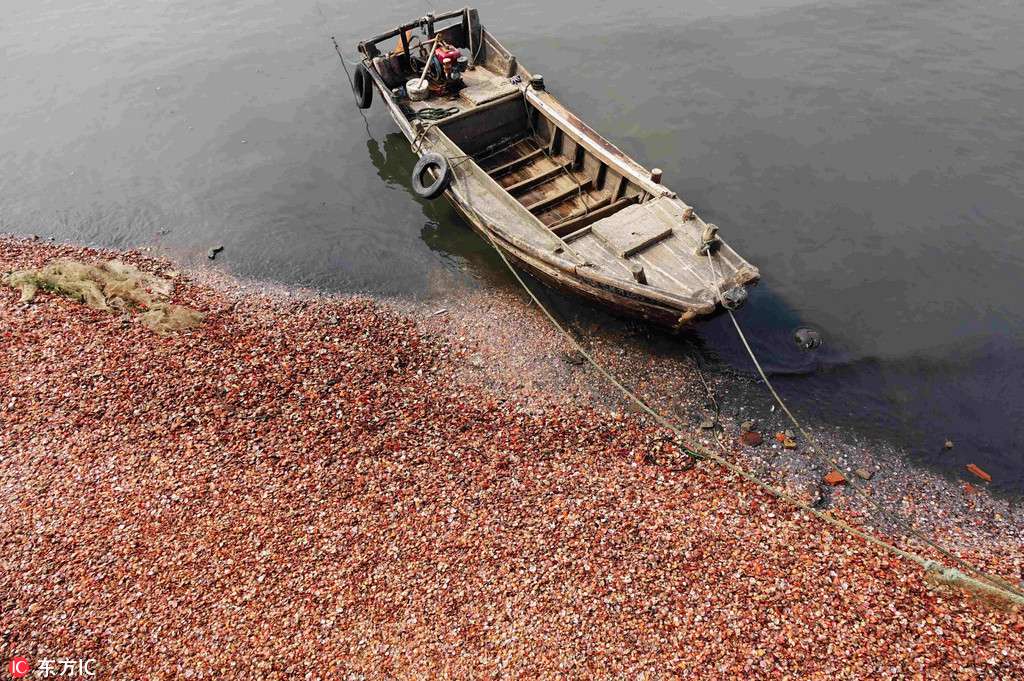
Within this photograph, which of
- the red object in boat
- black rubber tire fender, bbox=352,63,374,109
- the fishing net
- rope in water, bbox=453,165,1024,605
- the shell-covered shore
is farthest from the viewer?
black rubber tire fender, bbox=352,63,374,109

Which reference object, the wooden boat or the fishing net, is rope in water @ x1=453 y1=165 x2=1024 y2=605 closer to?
the wooden boat

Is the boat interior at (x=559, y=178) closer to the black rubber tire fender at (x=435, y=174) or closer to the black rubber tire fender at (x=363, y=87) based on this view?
the black rubber tire fender at (x=363, y=87)

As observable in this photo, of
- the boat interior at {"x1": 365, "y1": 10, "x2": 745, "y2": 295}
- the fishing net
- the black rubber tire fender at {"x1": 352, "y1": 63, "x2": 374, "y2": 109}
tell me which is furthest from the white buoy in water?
the fishing net

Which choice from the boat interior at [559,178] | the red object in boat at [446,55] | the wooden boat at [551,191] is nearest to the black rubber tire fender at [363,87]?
the wooden boat at [551,191]

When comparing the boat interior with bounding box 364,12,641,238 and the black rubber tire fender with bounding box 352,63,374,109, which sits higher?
the black rubber tire fender with bounding box 352,63,374,109

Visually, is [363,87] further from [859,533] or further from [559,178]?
[859,533]

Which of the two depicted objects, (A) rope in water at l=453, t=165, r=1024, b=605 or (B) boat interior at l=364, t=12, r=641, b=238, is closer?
Result: (A) rope in water at l=453, t=165, r=1024, b=605
